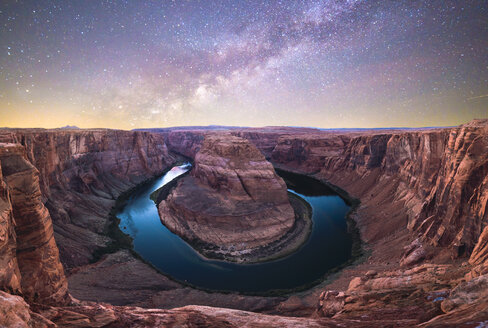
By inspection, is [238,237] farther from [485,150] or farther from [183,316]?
[485,150]

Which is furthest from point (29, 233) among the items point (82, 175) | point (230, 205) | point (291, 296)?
point (82, 175)

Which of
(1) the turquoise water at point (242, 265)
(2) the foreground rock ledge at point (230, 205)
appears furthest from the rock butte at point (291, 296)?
(2) the foreground rock ledge at point (230, 205)

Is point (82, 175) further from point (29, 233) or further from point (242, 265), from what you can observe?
point (29, 233)

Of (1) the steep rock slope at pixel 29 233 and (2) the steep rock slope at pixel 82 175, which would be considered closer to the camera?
(1) the steep rock slope at pixel 29 233

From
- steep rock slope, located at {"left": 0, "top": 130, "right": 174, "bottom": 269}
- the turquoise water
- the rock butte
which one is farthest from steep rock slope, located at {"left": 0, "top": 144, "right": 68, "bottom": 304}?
steep rock slope, located at {"left": 0, "top": 130, "right": 174, "bottom": 269}

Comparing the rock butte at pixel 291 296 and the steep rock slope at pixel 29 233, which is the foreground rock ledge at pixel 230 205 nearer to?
the rock butte at pixel 291 296

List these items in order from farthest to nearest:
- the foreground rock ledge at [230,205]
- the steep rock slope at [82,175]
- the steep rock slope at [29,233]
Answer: the steep rock slope at [82,175] < the foreground rock ledge at [230,205] < the steep rock slope at [29,233]

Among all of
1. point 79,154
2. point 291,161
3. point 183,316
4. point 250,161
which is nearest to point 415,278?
point 183,316
